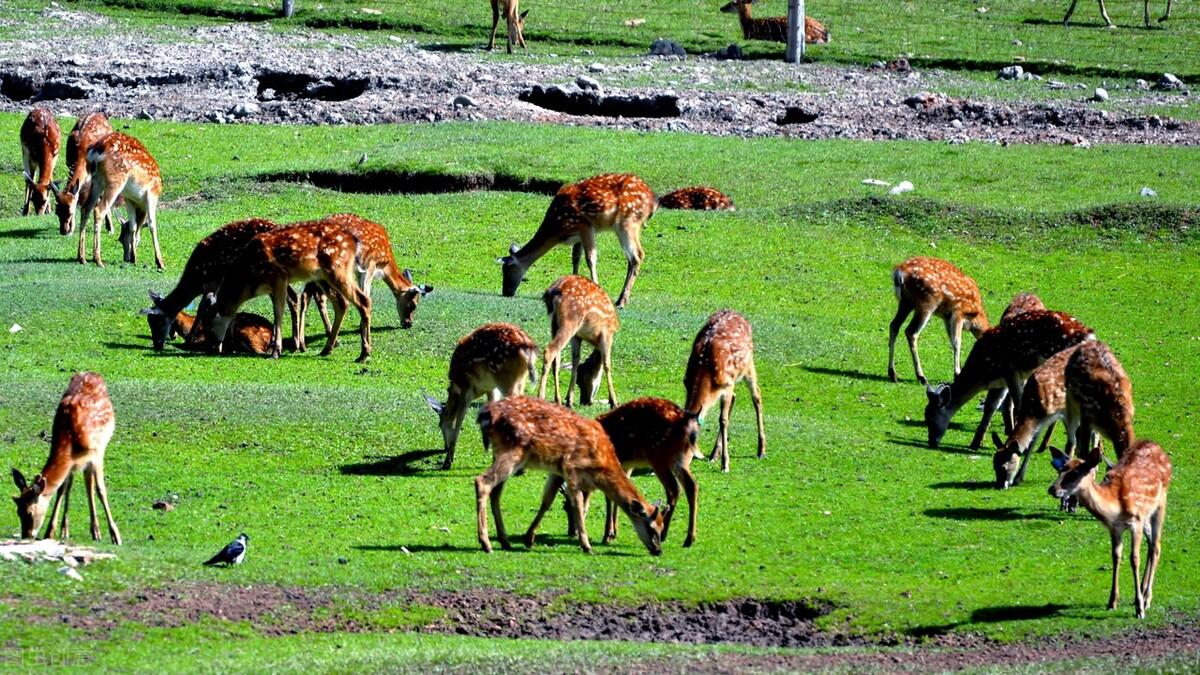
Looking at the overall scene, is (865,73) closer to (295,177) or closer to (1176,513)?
(295,177)

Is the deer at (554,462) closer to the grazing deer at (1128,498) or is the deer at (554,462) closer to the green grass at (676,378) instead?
the green grass at (676,378)

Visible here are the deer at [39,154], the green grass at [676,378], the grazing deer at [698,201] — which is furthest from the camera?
the grazing deer at [698,201]

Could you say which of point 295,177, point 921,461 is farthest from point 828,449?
point 295,177

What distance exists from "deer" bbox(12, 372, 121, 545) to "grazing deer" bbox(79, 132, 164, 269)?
9194 mm

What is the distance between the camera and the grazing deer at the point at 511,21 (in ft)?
121

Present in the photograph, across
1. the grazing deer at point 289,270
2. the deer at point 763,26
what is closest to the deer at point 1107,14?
the deer at point 763,26

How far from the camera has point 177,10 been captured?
131 ft

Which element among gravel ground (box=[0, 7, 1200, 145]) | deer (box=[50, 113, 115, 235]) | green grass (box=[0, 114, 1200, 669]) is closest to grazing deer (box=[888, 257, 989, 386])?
green grass (box=[0, 114, 1200, 669])

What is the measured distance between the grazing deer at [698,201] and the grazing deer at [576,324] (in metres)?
9.24

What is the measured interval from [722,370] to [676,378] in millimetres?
3139

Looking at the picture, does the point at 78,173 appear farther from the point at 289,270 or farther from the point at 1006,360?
the point at 1006,360

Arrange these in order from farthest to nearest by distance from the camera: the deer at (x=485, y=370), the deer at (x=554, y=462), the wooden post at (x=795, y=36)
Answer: the wooden post at (x=795, y=36) → the deer at (x=485, y=370) → the deer at (x=554, y=462)

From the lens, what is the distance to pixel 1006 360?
17.7 m

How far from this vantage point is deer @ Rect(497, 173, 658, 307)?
2161cm
